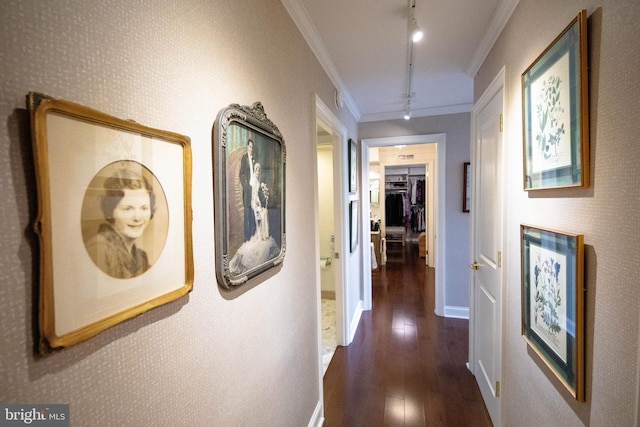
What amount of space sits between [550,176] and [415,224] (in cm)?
751

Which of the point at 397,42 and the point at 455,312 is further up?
the point at 397,42

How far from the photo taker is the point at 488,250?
77.4 inches

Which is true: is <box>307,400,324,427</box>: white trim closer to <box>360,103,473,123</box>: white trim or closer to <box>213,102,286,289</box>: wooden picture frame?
<box>213,102,286,289</box>: wooden picture frame

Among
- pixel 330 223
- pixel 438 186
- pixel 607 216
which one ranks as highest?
pixel 438 186

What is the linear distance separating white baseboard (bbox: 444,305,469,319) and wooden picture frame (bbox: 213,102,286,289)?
297 cm

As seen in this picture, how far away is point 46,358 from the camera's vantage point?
1.54 ft

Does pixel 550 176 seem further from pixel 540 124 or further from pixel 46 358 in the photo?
pixel 46 358

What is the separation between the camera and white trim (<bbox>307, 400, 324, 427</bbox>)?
5.85ft

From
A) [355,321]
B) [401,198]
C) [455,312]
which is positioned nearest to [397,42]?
[355,321]

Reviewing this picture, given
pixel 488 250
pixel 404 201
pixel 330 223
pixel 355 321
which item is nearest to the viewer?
pixel 488 250

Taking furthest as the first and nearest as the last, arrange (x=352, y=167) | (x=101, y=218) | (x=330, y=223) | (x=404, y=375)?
(x=330, y=223)
(x=352, y=167)
(x=404, y=375)
(x=101, y=218)

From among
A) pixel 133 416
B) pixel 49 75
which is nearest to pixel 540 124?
pixel 49 75

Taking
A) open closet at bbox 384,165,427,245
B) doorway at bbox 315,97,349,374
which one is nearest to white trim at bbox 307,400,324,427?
doorway at bbox 315,97,349,374

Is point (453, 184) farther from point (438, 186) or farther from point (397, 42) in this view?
point (397, 42)
